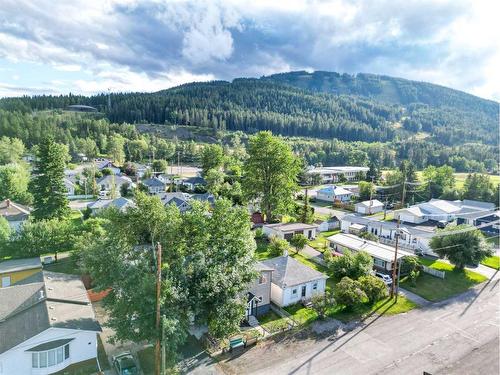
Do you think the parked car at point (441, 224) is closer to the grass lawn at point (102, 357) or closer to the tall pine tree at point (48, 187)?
the grass lawn at point (102, 357)

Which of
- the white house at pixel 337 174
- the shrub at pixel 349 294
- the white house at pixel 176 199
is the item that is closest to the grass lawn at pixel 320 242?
the shrub at pixel 349 294

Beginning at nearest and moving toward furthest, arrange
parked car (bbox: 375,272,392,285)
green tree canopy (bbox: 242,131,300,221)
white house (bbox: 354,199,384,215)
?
1. parked car (bbox: 375,272,392,285)
2. green tree canopy (bbox: 242,131,300,221)
3. white house (bbox: 354,199,384,215)

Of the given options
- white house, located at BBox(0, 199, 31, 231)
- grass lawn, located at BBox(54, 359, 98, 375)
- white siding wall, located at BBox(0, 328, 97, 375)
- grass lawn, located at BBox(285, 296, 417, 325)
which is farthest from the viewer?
white house, located at BBox(0, 199, 31, 231)

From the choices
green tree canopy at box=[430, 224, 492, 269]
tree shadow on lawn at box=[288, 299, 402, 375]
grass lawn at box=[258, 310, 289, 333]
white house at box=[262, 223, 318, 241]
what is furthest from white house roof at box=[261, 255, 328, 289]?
green tree canopy at box=[430, 224, 492, 269]

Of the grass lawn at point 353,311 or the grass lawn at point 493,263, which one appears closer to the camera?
the grass lawn at point 353,311

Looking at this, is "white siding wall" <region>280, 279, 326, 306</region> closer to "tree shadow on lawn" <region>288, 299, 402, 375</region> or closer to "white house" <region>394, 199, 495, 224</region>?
"tree shadow on lawn" <region>288, 299, 402, 375</region>

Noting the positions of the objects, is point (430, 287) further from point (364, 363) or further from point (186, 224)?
point (186, 224)

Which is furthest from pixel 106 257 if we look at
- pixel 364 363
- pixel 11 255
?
pixel 11 255

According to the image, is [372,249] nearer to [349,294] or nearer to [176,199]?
[349,294]
